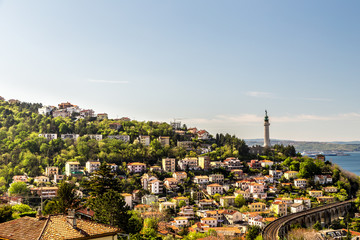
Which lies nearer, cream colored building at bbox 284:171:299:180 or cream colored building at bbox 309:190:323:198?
cream colored building at bbox 309:190:323:198

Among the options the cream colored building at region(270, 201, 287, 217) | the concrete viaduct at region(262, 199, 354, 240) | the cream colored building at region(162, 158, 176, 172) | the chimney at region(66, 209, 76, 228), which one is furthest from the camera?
the cream colored building at region(162, 158, 176, 172)

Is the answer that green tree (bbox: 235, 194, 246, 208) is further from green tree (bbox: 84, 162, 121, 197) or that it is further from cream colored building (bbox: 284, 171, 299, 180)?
green tree (bbox: 84, 162, 121, 197)

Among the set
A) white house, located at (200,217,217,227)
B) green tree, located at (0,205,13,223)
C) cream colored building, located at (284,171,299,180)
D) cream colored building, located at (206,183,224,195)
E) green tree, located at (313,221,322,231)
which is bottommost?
green tree, located at (313,221,322,231)

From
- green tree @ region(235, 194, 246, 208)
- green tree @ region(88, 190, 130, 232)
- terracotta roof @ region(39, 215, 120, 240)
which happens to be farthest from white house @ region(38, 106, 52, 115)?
terracotta roof @ region(39, 215, 120, 240)

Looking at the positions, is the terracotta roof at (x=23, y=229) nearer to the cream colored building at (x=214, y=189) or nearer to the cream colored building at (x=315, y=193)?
the cream colored building at (x=214, y=189)

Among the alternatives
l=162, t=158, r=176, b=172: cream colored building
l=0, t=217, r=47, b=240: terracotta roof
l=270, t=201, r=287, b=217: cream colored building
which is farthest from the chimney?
l=162, t=158, r=176, b=172: cream colored building

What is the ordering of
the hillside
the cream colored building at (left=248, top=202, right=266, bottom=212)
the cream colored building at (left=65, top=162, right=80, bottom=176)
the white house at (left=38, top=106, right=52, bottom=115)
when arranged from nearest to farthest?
the cream colored building at (left=248, top=202, right=266, bottom=212) < the cream colored building at (left=65, top=162, right=80, bottom=176) < the hillside < the white house at (left=38, top=106, right=52, bottom=115)

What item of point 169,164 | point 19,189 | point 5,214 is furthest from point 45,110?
point 5,214

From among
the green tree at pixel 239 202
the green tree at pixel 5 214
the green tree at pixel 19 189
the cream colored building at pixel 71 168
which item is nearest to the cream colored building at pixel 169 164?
the cream colored building at pixel 71 168

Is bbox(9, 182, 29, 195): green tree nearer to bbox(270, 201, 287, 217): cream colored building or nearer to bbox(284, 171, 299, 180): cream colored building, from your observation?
bbox(270, 201, 287, 217): cream colored building

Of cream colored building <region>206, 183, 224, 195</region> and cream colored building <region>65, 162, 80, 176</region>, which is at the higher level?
cream colored building <region>65, 162, 80, 176</region>
